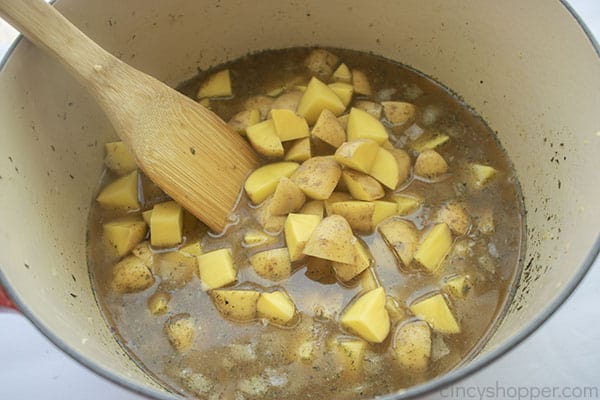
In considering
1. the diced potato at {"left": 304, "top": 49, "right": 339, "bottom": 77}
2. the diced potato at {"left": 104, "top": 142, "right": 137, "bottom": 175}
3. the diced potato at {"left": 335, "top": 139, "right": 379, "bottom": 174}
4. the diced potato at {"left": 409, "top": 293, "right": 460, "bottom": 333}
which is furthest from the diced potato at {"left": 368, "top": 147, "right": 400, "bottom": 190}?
the diced potato at {"left": 104, "top": 142, "right": 137, "bottom": 175}

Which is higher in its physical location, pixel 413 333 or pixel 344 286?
pixel 344 286

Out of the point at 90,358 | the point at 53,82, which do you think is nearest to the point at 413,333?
the point at 90,358

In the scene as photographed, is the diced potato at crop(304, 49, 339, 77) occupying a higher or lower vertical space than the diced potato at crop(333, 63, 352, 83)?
higher

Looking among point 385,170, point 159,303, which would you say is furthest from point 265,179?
point 159,303

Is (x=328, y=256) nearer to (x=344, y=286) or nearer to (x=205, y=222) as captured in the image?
(x=344, y=286)

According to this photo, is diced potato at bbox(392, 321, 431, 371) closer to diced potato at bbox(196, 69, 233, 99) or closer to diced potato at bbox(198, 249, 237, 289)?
diced potato at bbox(198, 249, 237, 289)

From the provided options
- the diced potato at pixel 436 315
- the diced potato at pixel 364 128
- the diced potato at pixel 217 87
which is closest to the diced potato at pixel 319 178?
the diced potato at pixel 364 128
